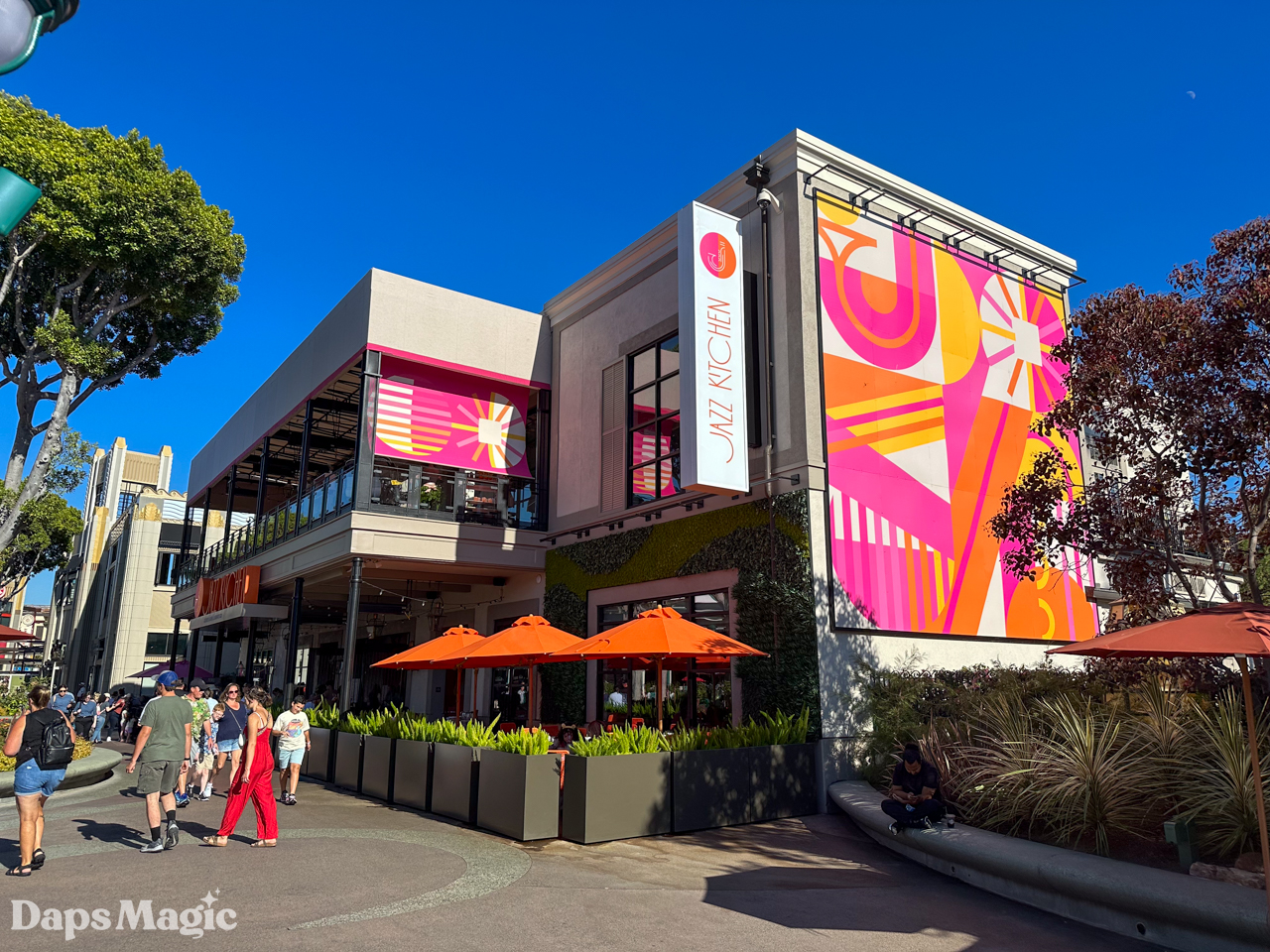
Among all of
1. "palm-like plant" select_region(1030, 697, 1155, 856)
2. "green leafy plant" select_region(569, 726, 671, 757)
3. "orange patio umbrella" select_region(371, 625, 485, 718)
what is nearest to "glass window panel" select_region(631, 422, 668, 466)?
"orange patio umbrella" select_region(371, 625, 485, 718)

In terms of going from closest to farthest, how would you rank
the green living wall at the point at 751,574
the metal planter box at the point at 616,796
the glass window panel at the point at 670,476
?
the metal planter box at the point at 616,796 < the green living wall at the point at 751,574 < the glass window panel at the point at 670,476

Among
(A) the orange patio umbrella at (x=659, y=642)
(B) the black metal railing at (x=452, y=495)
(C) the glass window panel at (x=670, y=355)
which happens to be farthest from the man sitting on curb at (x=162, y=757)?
(C) the glass window panel at (x=670, y=355)

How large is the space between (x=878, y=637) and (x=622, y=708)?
5204mm

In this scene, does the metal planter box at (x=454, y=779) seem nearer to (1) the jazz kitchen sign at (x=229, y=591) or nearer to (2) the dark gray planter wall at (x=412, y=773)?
(2) the dark gray planter wall at (x=412, y=773)

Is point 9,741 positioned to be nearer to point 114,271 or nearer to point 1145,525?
point 1145,525

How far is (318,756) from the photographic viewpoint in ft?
51.1

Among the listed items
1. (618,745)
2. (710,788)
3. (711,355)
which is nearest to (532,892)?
(618,745)

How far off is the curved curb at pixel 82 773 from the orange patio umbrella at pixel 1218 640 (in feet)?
43.8

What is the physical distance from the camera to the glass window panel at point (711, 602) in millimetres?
15086

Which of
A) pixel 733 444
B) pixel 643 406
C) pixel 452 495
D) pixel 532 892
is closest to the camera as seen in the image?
pixel 532 892

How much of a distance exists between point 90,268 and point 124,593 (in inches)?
1385

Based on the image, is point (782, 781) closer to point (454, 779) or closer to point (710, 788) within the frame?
point (710, 788)

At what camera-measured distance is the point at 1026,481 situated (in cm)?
1088

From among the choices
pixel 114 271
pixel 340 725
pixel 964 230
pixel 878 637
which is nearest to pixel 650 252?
pixel 964 230
